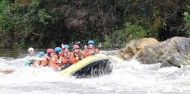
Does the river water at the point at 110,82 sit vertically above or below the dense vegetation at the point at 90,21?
below

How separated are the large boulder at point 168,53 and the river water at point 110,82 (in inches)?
18.4

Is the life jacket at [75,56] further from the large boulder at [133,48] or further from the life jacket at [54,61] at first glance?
the large boulder at [133,48]

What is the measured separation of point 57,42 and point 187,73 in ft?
55.9

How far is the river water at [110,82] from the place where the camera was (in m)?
11.5

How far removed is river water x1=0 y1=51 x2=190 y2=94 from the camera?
11.5m

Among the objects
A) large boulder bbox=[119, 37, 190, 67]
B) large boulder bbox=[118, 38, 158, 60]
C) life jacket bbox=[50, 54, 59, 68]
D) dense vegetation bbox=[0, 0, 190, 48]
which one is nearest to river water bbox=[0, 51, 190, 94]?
life jacket bbox=[50, 54, 59, 68]

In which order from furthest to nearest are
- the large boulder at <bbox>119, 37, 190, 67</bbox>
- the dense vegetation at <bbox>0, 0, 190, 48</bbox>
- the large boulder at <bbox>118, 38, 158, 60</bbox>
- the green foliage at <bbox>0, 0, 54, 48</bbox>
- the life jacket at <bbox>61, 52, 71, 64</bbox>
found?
the green foliage at <bbox>0, 0, 54, 48</bbox>
the dense vegetation at <bbox>0, 0, 190, 48</bbox>
the large boulder at <bbox>118, 38, 158, 60</bbox>
the large boulder at <bbox>119, 37, 190, 67</bbox>
the life jacket at <bbox>61, 52, 71, 64</bbox>

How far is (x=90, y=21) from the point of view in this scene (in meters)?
28.0

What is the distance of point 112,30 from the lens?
1088 inches

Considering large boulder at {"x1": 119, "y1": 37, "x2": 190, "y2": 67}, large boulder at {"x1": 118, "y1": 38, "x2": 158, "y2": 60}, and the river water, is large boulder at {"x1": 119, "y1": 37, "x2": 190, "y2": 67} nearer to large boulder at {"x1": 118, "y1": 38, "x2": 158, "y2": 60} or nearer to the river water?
large boulder at {"x1": 118, "y1": 38, "x2": 158, "y2": 60}

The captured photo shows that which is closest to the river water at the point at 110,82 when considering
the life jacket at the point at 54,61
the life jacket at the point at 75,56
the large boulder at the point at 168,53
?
the life jacket at the point at 54,61

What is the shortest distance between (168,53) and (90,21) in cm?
1259

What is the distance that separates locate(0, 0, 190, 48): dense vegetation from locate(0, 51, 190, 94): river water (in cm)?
1020

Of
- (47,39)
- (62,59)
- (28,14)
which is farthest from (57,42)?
(62,59)
